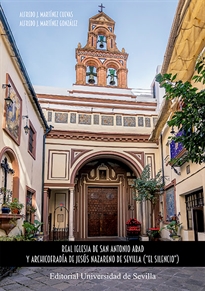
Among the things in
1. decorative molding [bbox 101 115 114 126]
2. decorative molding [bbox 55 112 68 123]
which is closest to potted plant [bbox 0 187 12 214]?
decorative molding [bbox 55 112 68 123]

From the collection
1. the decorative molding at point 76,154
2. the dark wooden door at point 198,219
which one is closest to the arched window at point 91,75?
the decorative molding at point 76,154

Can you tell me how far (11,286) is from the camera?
480cm

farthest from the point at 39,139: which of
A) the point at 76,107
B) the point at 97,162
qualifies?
the point at 97,162

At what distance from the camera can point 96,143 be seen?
13.3 meters

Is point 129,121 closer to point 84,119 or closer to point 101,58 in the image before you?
point 84,119

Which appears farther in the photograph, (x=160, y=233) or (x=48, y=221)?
(x=48, y=221)

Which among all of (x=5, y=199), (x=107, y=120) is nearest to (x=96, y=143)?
(x=107, y=120)

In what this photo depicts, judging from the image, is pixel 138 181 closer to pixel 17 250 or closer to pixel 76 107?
pixel 76 107

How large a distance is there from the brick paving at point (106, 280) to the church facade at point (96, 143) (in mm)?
6403

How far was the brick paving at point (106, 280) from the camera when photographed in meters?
4.68

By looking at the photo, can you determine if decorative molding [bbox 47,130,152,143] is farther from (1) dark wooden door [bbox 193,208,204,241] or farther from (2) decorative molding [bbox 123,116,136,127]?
(1) dark wooden door [bbox 193,208,204,241]

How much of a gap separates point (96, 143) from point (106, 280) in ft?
27.9

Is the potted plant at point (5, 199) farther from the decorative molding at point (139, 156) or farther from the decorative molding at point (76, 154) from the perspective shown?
the decorative molding at point (139, 156)

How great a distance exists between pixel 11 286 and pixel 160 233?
27.2ft
